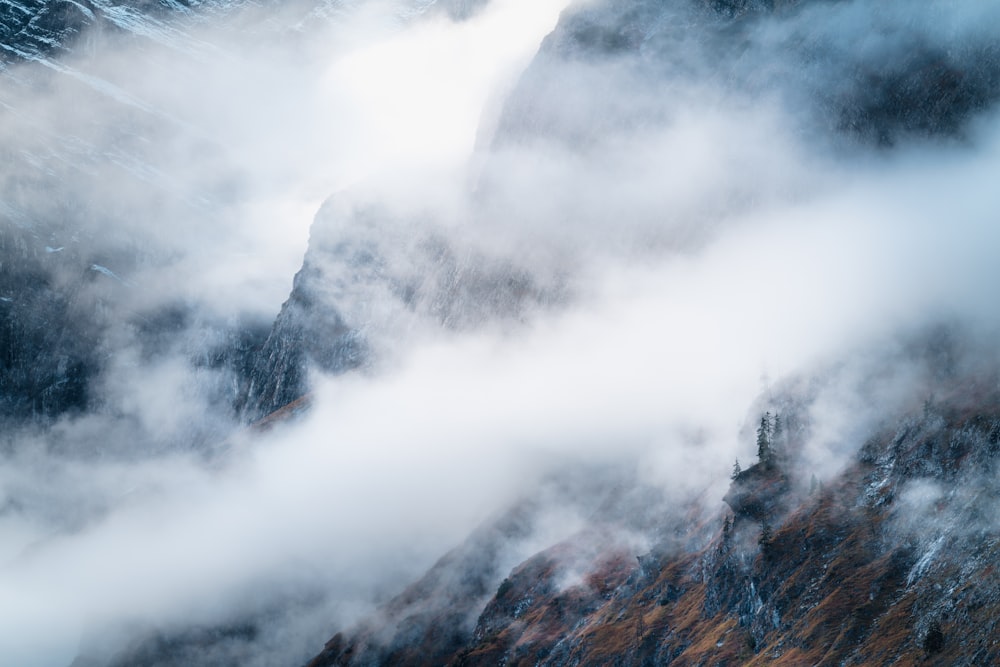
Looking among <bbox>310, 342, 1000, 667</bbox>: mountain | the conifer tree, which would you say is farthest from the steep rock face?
the conifer tree

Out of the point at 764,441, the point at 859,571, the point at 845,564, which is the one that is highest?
the point at 764,441

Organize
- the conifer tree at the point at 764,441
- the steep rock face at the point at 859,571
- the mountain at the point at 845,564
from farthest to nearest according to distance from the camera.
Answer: the conifer tree at the point at 764,441
the mountain at the point at 845,564
the steep rock face at the point at 859,571

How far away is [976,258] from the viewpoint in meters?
187

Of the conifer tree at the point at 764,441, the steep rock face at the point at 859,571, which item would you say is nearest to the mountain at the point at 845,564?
the steep rock face at the point at 859,571

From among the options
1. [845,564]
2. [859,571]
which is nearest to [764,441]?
[845,564]

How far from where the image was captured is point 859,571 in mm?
140625

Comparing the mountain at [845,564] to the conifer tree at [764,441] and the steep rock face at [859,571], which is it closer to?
the steep rock face at [859,571]

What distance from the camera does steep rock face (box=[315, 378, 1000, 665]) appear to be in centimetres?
12344

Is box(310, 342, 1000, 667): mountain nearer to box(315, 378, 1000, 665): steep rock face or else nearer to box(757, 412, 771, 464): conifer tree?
box(315, 378, 1000, 665): steep rock face

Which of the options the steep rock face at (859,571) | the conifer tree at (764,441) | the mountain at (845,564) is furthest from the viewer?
the conifer tree at (764,441)

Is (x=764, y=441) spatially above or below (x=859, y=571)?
above

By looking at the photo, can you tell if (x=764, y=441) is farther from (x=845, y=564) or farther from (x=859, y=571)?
(x=859, y=571)

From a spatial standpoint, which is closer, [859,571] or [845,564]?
[859,571]

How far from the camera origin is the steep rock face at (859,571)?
405 ft
